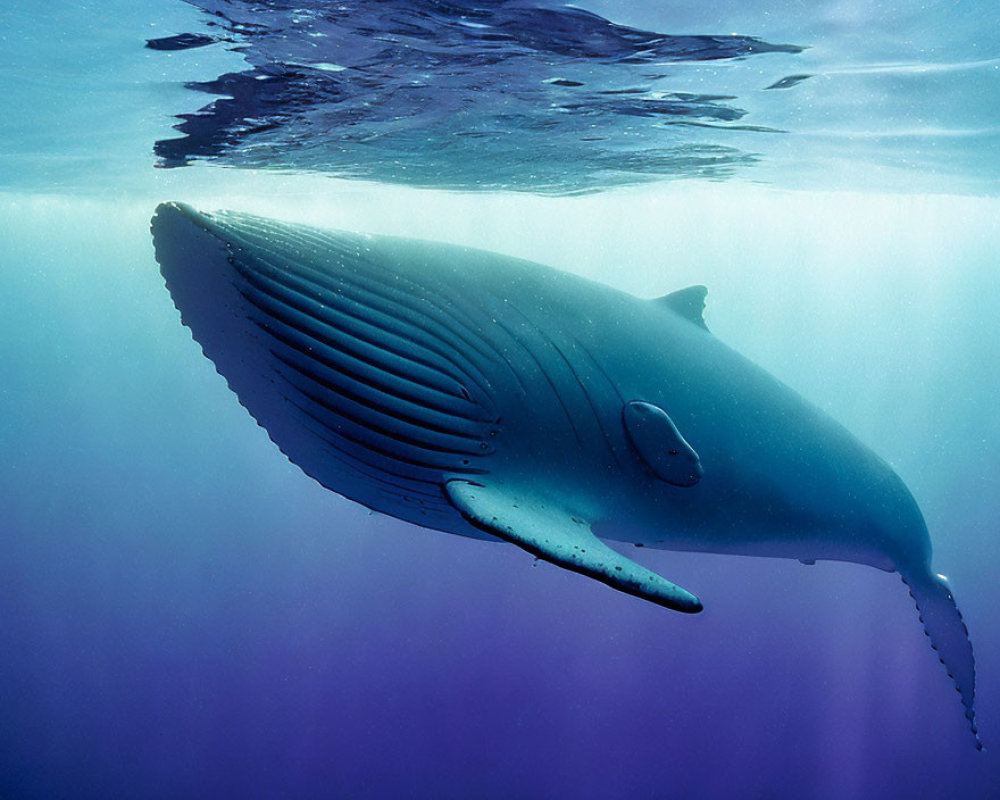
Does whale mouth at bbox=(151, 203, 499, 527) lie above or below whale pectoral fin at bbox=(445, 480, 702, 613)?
above

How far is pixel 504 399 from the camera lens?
11.7 ft

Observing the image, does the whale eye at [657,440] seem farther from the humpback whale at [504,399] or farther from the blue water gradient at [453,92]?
the blue water gradient at [453,92]

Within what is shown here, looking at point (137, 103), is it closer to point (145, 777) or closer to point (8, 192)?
point (145, 777)

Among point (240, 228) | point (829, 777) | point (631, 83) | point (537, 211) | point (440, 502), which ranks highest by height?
point (631, 83)

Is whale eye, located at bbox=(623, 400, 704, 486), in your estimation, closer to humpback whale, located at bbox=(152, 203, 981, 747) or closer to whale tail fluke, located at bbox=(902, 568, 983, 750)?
humpback whale, located at bbox=(152, 203, 981, 747)

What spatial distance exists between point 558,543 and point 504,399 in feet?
2.83

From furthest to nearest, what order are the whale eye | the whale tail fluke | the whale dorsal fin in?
the whale tail fluke → the whale dorsal fin → the whale eye

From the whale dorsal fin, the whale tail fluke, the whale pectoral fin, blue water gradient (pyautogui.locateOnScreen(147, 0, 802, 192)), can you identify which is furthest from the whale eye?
blue water gradient (pyautogui.locateOnScreen(147, 0, 802, 192))

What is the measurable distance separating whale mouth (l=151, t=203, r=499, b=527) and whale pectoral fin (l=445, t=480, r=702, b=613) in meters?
0.25

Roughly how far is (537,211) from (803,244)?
Result: 41467 millimetres

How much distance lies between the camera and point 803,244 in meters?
70.8

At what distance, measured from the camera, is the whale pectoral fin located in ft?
9.28

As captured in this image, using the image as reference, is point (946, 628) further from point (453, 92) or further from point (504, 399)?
point (453, 92)

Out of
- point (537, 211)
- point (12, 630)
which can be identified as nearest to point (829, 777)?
point (12, 630)
